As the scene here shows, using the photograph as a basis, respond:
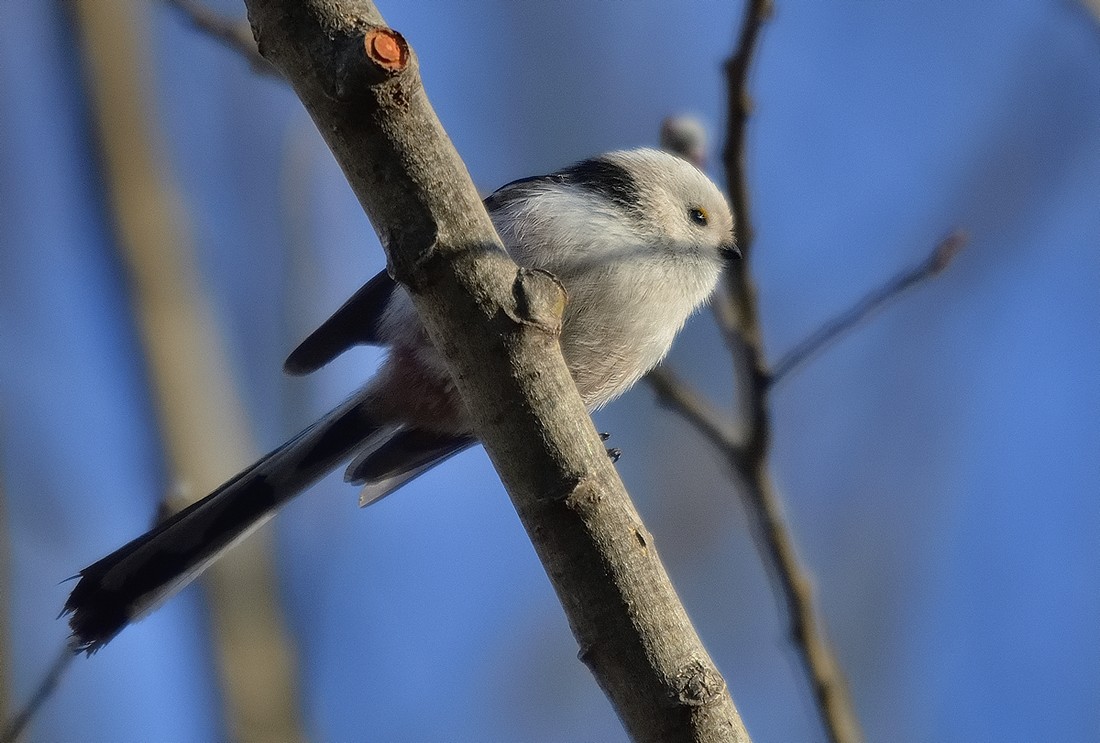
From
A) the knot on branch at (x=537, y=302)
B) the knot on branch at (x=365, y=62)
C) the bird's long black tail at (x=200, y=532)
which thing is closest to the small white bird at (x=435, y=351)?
the bird's long black tail at (x=200, y=532)

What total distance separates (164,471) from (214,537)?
76 cm

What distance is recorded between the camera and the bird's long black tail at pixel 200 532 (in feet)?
6.48

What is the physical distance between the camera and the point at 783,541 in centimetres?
180

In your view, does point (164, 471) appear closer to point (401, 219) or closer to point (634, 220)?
point (634, 220)

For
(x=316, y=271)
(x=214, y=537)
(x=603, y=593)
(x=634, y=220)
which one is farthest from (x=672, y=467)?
(x=603, y=593)

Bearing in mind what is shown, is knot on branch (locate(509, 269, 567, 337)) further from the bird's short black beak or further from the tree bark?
the bird's short black beak

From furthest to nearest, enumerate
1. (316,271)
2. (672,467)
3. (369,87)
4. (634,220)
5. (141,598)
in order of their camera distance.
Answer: (672,467) → (316,271) → (634,220) → (141,598) → (369,87)

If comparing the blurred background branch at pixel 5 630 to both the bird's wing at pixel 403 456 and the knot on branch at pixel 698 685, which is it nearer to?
the bird's wing at pixel 403 456

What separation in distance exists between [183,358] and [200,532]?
0.99 meters

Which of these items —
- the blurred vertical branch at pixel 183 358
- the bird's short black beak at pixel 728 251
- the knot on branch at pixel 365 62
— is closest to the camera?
the knot on branch at pixel 365 62

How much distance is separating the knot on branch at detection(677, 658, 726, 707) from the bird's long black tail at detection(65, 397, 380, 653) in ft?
3.97

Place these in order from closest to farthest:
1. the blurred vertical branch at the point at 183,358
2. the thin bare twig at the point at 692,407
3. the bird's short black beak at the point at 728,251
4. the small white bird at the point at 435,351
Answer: the thin bare twig at the point at 692,407 < the small white bird at the point at 435,351 < the bird's short black beak at the point at 728,251 < the blurred vertical branch at the point at 183,358

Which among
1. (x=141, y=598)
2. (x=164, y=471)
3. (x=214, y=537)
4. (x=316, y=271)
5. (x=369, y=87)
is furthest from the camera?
(x=316, y=271)

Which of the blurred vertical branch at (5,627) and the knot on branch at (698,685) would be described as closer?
the knot on branch at (698,685)
